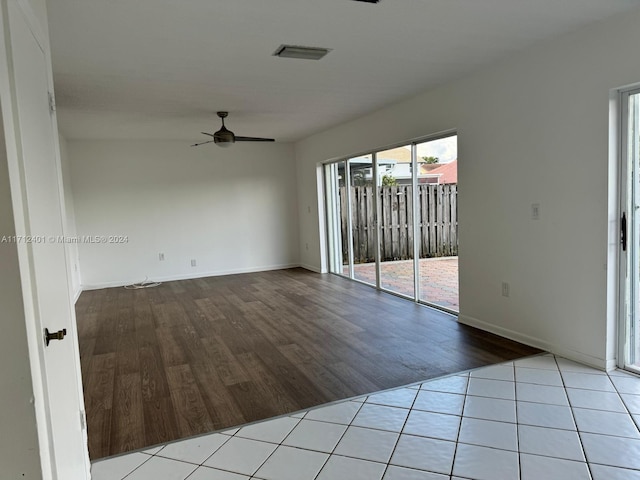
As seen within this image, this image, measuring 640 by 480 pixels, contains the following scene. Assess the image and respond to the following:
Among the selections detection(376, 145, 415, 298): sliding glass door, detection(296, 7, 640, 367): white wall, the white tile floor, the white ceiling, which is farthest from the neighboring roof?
A: the white tile floor

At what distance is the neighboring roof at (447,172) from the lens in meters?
4.60

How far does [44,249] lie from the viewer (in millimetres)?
1534

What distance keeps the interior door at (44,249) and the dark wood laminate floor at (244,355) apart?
72 cm

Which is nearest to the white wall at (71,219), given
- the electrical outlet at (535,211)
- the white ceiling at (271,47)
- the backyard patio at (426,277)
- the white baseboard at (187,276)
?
the white baseboard at (187,276)

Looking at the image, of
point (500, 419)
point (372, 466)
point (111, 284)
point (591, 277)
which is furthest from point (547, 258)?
point (111, 284)

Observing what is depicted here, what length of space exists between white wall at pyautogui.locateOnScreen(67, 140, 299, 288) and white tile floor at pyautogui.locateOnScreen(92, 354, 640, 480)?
5.56 metres

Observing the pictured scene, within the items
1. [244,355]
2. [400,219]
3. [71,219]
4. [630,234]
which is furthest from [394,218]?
[71,219]

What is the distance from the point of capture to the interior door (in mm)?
1330

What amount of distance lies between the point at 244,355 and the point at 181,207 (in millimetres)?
4516

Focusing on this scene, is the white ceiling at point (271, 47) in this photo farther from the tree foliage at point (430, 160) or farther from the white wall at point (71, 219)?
the white wall at point (71, 219)

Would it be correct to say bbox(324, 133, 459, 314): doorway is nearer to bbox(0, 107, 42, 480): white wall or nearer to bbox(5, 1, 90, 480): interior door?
bbox(5, 1, 90, 480): interior door

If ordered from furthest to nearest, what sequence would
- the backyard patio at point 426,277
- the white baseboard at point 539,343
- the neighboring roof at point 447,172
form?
1. the backyard patio at point 426,277
2. the neighboring roof at point 447,172
3. the white baseboard at point 539,343

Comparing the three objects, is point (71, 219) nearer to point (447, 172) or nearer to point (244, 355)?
point (244, 355)

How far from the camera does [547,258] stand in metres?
3.43
